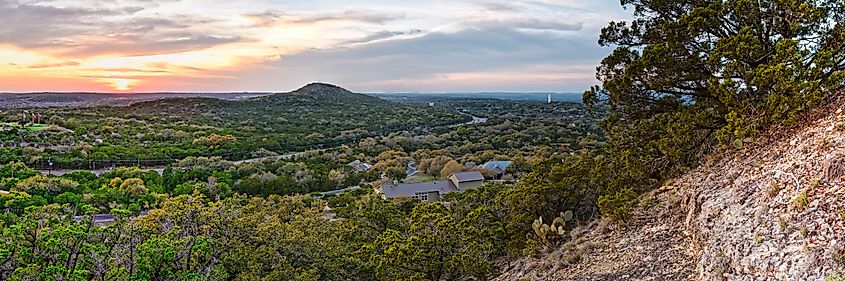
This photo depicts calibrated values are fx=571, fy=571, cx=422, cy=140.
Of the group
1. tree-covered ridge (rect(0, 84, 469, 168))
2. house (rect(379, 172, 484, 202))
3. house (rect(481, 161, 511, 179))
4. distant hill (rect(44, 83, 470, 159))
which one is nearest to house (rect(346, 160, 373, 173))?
house (rect(481, 161, 511, 179))

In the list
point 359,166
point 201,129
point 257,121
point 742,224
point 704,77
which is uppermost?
point 704,77

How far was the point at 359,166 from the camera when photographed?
148 ft

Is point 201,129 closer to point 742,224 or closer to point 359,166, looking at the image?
point 359,166

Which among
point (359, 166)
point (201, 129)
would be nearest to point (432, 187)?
point (359, 166)

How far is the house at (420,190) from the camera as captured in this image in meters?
29.9

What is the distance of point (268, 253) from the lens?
13.0m

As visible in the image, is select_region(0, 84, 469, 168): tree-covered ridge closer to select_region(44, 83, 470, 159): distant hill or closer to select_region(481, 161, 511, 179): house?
select_region(44, 83, 470, 159): distant hill

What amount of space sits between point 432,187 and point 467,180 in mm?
2392

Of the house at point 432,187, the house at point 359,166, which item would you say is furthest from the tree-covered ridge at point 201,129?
the house at point 432,187

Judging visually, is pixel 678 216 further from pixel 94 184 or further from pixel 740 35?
pixel 94 184

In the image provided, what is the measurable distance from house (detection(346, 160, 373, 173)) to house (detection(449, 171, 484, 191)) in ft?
37.2

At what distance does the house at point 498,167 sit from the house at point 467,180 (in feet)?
12.5

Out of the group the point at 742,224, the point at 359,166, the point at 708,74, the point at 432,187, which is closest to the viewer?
the point at 742,224

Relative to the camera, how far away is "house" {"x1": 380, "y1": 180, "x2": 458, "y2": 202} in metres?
29.9
